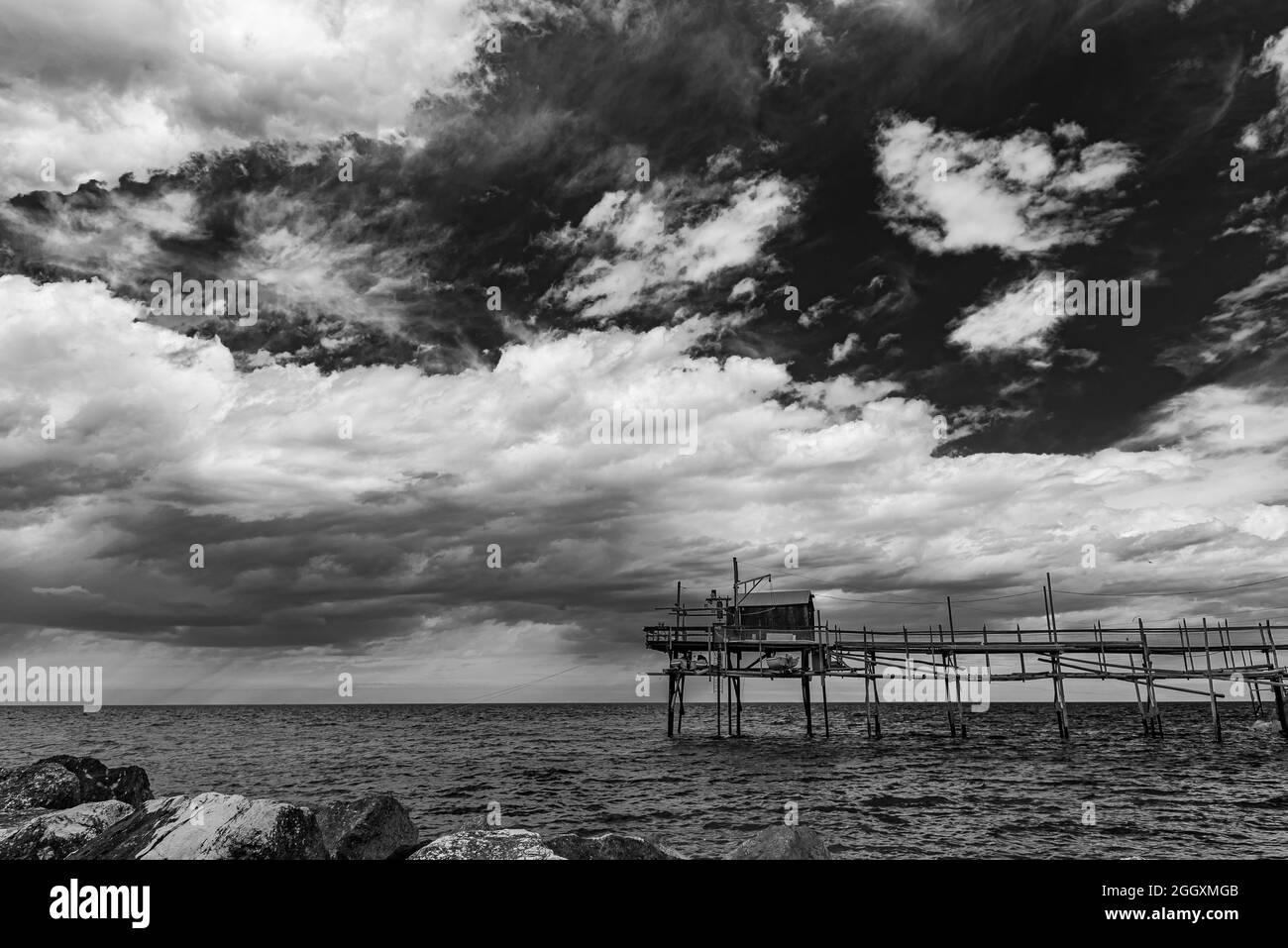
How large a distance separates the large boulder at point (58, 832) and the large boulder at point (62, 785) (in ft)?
17.1

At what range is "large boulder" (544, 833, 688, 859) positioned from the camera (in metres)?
9.95

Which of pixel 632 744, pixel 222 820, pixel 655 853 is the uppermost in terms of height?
pixel 222 820

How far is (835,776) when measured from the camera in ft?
96.7

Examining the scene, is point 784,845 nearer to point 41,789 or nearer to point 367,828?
point 367,828

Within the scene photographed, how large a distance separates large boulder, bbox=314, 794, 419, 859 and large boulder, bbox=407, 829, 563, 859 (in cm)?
435

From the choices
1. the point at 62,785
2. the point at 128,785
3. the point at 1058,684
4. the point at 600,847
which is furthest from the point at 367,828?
the point at 1058,684

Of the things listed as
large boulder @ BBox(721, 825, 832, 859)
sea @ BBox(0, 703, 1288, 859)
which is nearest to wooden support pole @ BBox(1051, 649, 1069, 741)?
sea @ BBox(0, 703, 1288, 859)

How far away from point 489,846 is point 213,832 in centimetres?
352

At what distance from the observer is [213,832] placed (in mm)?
9250

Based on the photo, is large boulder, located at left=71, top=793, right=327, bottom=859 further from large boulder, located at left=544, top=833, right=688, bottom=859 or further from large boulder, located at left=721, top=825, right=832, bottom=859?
large boulder, located at left=721, top=825, right=832, bottom=859
